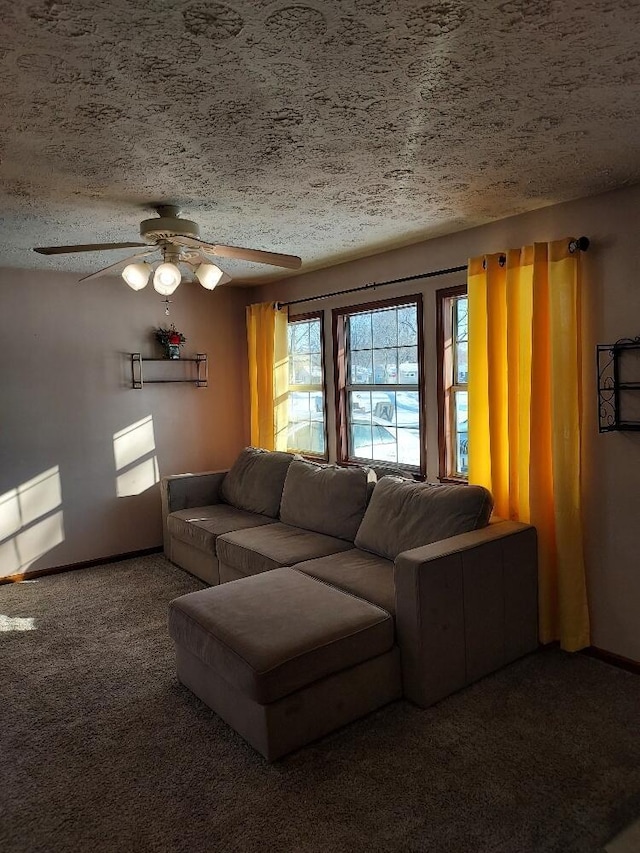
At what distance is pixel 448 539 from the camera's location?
9.48 feet

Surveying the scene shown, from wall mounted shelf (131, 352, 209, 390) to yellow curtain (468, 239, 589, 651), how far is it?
8.95ft

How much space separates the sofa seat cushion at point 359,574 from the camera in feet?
9.21

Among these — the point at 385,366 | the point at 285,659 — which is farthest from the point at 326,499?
the point at 285,659

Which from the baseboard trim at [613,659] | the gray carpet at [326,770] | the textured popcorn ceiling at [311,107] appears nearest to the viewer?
the textured popcorn ceiling at [311,107]

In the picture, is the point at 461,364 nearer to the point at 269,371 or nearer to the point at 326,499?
the point at 326,499

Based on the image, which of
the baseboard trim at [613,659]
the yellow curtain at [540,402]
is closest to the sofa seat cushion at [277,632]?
the yellow curtain at [540,402]

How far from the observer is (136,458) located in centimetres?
500

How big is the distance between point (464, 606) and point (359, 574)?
0.58 metres

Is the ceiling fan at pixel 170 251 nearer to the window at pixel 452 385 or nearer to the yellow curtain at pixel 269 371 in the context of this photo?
the window at pixel 452 385

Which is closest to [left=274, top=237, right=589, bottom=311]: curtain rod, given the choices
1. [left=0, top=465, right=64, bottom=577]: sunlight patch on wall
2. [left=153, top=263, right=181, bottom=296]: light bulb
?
[left=153, top=263, right=181, bottom=296]: light bulb

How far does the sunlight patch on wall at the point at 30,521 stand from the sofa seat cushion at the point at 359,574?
93.6 inches

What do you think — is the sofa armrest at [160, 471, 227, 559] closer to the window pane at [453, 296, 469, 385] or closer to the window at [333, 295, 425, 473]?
the window at [333, 295, 425, 473]

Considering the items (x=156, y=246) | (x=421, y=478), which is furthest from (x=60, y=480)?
(x=421, y=478)

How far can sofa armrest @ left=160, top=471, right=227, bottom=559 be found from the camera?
15.7ft
